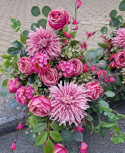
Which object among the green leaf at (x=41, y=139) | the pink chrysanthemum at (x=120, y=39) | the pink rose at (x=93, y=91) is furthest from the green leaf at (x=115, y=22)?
the green leaf at (x=41, y=139)

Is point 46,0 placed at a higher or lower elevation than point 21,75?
higher

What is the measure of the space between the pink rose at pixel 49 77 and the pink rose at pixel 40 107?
127 mm

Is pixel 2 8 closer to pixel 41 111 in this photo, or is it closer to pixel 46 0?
pixel 46 0

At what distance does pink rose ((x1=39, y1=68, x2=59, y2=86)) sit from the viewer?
979 mm

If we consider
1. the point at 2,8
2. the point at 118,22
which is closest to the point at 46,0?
the point at 2,8

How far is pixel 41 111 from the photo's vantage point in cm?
87

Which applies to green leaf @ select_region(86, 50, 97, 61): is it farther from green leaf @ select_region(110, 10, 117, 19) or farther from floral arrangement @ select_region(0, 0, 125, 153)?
green leaf @ select_region(110, 10, 117, 19)

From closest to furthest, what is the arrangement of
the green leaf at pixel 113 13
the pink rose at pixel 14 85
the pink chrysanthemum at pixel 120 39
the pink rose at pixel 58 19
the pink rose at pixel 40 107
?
the pink rose at pixel 40 107 → the pink rose at pixel 58 19 → the pink rose at pixel 14 85 → the pink chrysanthemum at pixel 120 39 → the green leaf at pixel 113 13

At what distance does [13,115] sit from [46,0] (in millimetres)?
7201

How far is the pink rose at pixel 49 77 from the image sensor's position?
3.21 feet

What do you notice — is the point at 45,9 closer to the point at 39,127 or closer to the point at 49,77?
the point at 49,77

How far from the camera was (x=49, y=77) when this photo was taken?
3.26 ft

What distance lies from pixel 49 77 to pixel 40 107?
22 centimetres

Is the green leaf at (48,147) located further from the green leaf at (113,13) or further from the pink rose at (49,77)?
the green leaf at (113,13)
